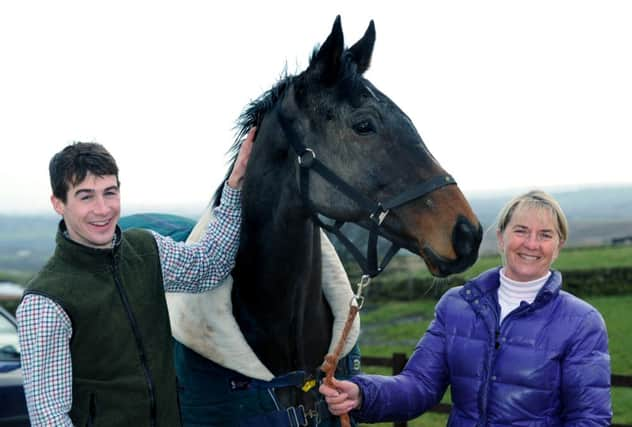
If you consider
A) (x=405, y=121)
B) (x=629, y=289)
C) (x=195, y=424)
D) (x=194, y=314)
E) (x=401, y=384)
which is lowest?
(x=629, y=289)

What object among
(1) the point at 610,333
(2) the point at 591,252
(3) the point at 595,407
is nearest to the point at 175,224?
(3) the point at 595,407

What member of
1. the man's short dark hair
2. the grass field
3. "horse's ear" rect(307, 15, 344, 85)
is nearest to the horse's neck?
"horse's ear" rect(307, 15, 344, 85)

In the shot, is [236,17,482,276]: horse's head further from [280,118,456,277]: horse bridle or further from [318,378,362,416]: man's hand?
[318,378,362,416]: man's hand

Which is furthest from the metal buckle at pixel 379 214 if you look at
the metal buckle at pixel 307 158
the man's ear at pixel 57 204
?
the man's ear at pixel 57 204

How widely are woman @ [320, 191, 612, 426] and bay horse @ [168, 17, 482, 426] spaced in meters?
0.22

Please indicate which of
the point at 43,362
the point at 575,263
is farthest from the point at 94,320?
the point at 575,263

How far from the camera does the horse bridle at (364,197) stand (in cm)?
229

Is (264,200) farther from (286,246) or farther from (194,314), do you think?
(194,314)

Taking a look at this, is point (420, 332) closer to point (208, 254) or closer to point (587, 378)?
point (208, 254)

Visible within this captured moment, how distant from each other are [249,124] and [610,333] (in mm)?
12220

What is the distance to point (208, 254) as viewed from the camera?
256 cm

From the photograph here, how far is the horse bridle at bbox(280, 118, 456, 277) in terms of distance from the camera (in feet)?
7.50

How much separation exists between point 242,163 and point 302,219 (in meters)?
0.39

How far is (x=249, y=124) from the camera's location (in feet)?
9.41
